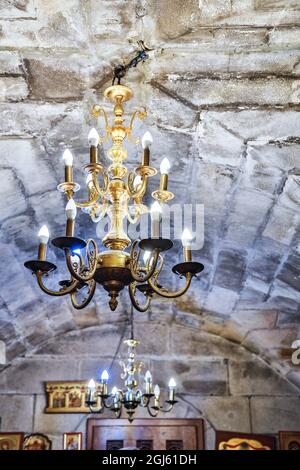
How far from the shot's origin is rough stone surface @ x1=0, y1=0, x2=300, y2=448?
254 cm

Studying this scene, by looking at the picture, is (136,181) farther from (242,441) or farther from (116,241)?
(242,441)

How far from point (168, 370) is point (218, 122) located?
4219 mm

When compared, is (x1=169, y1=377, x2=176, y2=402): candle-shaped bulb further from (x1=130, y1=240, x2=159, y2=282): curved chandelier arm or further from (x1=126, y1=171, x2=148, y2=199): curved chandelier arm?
(x1=126, y1=171, x2=148, y2=199): curved chandelier arm

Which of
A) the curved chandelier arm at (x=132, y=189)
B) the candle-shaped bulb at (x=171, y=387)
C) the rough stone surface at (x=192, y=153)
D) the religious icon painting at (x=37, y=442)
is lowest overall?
the religious icon painting at (x=37, y=442)

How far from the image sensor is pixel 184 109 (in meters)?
3.03

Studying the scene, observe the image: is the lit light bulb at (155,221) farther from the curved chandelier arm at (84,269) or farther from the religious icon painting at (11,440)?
the religious icon painting at (11,440)

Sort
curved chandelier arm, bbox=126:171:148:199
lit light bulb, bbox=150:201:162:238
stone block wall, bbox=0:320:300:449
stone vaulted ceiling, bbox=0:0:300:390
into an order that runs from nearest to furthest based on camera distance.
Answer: lit light bulb, bbox=150:201:162:238, stone vaulted ceiling, bbox=0:0:300:390, curved chandelier arm, bbox=126:171:148:199, stone block wall, bbox=0:320:300:449

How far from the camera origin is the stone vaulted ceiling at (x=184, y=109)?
2.50 metres

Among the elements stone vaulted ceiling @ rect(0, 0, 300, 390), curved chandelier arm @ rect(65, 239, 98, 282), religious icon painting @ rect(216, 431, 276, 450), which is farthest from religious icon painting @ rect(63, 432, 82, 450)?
curved chandelier arm @ rect(65, 239, 98, 282)

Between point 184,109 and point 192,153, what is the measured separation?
0.43m

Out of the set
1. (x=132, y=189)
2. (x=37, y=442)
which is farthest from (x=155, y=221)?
(x=37, y=442)

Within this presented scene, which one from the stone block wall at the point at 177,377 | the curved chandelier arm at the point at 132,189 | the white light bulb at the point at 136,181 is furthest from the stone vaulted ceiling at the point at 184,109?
the stone block wall at the point at 177,377

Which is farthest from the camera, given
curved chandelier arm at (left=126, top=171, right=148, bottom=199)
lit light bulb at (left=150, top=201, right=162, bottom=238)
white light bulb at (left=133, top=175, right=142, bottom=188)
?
white light bulb at (left=133, top=175, right=142, bottom=188)

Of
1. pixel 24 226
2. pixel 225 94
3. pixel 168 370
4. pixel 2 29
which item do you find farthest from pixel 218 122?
pixel 168 370
